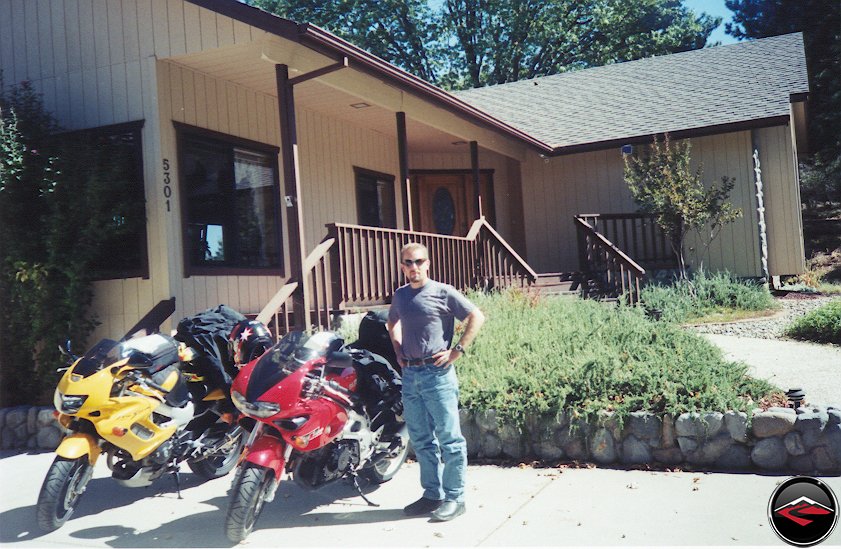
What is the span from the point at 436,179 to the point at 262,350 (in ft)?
32.4

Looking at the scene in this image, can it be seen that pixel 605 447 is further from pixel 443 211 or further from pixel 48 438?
pixel 443 211

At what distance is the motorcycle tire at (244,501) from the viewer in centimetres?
389

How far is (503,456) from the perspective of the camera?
5770 mm

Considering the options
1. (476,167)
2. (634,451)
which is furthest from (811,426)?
(476,167)

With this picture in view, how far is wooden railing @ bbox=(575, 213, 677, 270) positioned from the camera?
529 inches

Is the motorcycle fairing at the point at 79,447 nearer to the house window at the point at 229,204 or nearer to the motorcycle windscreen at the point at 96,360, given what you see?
the motorcycle windscreen at the point at 96,360

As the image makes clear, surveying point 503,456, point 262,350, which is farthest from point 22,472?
point 503,456

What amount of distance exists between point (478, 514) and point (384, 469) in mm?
894

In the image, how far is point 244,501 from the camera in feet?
12.8

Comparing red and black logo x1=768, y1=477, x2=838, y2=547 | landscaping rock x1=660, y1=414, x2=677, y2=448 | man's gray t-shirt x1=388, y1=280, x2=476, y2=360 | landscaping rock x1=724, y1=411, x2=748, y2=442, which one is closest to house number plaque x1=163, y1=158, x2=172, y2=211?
man's gray t-shirt x1=388, y1=280, x2=476, y2=360

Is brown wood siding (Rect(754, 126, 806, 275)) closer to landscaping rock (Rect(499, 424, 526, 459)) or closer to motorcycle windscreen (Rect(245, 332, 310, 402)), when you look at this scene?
landscaping rock (Rect(499, 424, 526, 459))

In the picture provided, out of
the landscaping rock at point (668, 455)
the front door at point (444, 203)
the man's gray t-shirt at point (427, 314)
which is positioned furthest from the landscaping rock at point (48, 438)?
the front door at point (444, 203)

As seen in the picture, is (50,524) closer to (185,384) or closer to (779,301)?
(185,384)

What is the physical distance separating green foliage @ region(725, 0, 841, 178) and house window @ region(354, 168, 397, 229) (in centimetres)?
1568
